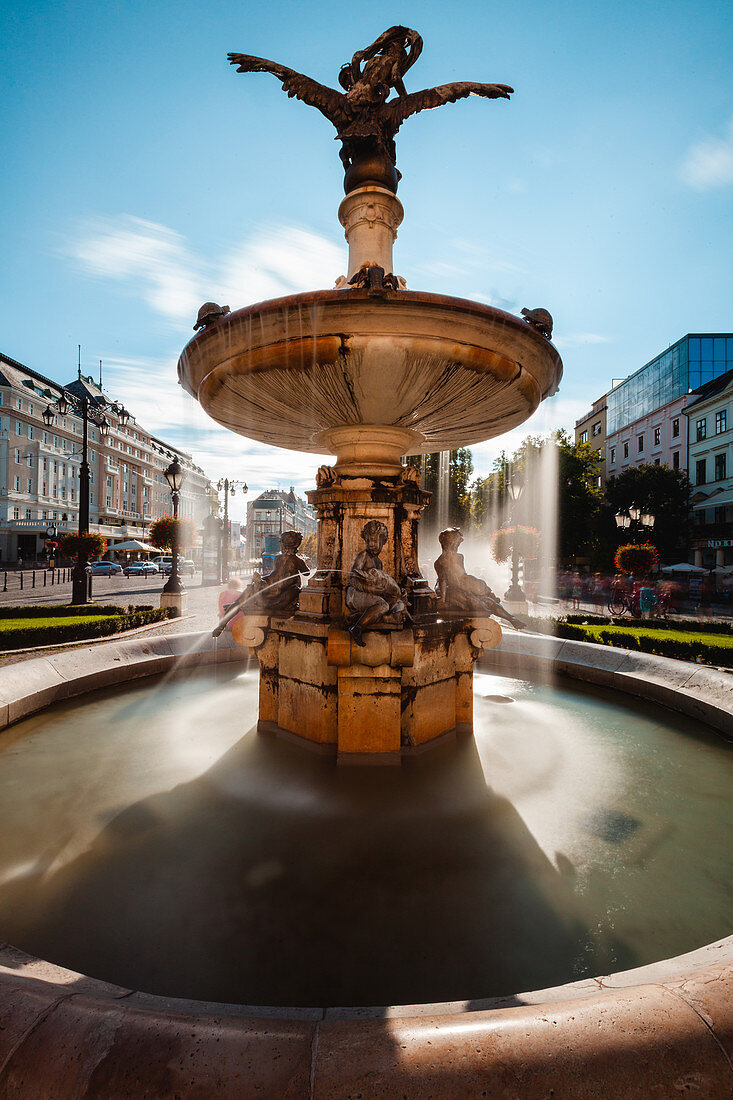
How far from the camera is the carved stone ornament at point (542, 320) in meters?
4.04

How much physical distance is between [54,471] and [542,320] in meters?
63.0

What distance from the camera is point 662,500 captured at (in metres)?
36.5

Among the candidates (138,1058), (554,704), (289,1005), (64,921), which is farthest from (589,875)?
(554,704)

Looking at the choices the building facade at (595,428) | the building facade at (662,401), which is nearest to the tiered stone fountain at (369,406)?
the building facade at (662,401)

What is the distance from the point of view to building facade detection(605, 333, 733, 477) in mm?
38844

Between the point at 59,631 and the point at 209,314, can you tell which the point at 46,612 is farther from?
the point at 209,314

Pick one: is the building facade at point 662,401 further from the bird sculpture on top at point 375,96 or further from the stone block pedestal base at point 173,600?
the bird sculpture on top at point 375,96

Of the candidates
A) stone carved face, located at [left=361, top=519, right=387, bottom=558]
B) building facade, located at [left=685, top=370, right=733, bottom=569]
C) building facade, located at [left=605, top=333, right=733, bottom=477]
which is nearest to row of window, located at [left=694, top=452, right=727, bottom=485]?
building facade, located at [left=685, top=370, right=733, bottom=569]

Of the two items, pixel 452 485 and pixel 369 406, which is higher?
pixel 452 485

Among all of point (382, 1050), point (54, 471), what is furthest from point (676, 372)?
point (54, 471)

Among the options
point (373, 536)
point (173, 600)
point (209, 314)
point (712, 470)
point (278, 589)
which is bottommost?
point (173, 600)

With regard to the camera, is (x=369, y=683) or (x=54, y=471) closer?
(x=369, y=683)

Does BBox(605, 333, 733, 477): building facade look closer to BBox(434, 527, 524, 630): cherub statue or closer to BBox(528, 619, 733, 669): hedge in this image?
BBox(528, 619, 733, 669): hedge

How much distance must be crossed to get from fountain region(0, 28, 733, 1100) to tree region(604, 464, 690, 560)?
33.3 meters
